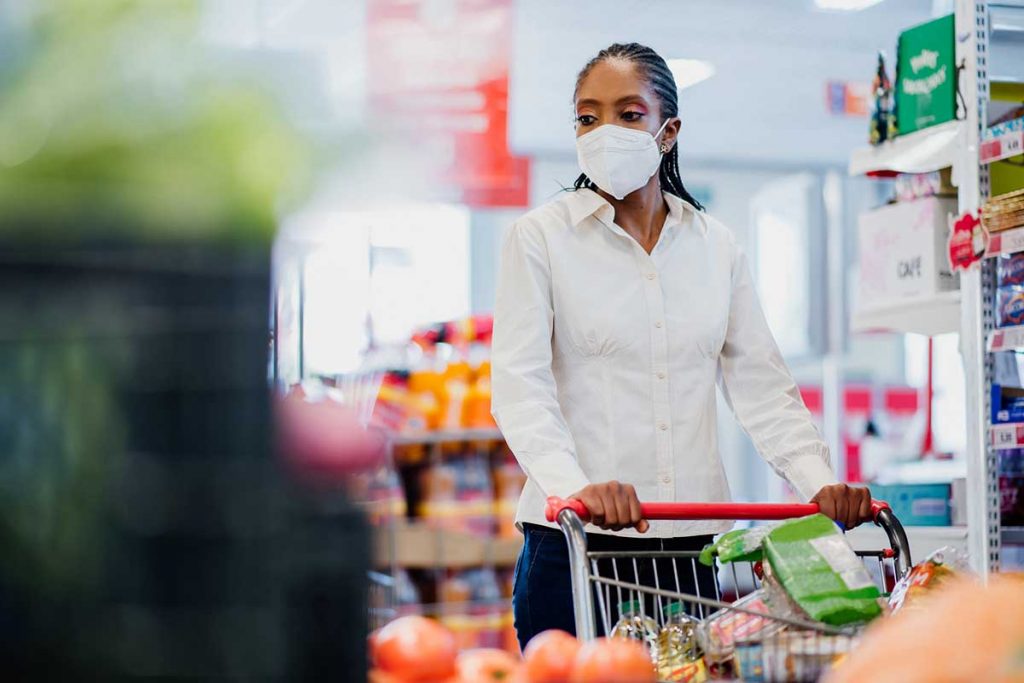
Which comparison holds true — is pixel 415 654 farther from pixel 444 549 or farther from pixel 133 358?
pixel 444 549

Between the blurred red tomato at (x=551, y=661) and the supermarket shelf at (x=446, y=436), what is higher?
the supermarket shelf at (x=446, y=436)

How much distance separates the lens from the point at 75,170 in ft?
2.79

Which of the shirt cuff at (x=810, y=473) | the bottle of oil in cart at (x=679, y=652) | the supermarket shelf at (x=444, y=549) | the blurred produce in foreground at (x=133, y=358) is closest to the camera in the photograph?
the blurred produce in foreground at (x=133, y=358)

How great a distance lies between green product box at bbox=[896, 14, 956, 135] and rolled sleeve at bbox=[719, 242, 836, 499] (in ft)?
4.12

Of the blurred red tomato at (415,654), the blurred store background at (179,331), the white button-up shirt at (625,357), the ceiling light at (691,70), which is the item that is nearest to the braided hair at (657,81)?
the white button-up shirt at (625,357)

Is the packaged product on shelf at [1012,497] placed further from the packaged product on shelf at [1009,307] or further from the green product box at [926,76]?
the green product box at [926,76]

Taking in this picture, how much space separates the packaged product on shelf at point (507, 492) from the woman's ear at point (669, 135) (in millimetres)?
4057

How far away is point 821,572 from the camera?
1.71 m

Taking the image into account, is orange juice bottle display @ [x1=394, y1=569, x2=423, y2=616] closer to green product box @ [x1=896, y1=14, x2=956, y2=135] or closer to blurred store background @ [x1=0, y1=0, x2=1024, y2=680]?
green product box @ [x1=896, y1=14, x2=956, y2=135]

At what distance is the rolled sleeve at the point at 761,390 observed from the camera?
2.53m

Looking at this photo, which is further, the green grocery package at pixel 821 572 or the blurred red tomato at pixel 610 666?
the green grocery package at pixel 821 572

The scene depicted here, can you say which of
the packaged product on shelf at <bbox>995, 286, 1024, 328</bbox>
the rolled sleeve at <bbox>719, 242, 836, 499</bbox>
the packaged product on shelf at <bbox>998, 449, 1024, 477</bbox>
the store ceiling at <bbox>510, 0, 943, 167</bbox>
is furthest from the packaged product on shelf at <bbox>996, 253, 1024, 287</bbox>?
the store ceiling at <bbox>510, 0, 943, 167</bbox>

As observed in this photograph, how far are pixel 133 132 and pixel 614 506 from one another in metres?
1.23

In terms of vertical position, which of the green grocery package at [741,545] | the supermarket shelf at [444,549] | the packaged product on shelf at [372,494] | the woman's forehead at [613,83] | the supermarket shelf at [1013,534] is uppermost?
the woman's forehead at [613,83]
